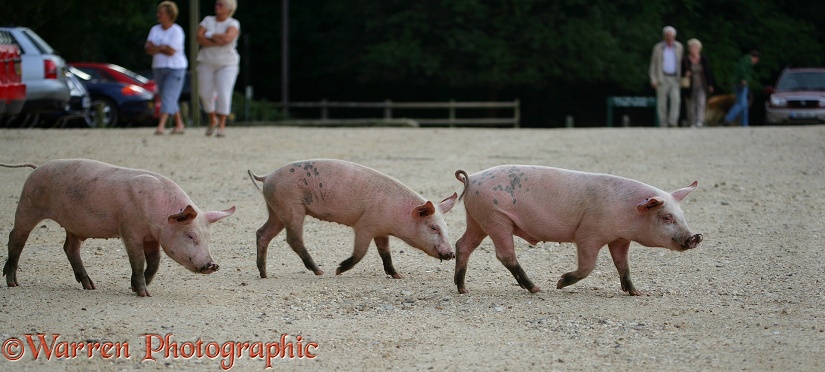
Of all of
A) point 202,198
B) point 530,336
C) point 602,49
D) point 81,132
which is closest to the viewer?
point 530,336

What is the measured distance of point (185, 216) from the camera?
24.5 ft

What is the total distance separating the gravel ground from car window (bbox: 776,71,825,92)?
52.0 feet

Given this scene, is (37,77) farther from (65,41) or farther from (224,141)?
(65,41)

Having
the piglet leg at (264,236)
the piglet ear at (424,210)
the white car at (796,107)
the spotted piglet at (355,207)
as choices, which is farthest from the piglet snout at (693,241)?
the white car at (796,107)

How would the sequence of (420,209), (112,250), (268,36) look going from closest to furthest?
(420,209)
(112,250)
(268,36)

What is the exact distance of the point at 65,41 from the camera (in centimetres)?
3272

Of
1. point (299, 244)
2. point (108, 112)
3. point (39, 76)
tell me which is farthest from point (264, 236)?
point (108, 112)

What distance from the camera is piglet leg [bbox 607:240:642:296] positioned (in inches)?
313

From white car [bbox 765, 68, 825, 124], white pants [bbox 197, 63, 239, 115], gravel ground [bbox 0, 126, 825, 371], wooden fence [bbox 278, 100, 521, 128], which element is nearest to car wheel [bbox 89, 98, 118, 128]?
wooden fence [bbox 278, 100, 521, 128]

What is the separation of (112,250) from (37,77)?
28.8 ft

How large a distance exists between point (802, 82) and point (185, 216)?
938 inches

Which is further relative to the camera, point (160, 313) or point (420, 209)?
point (420, 209)

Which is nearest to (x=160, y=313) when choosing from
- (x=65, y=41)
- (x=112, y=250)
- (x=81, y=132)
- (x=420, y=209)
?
(x=420, y=209)

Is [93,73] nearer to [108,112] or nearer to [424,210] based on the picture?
[108,112]
